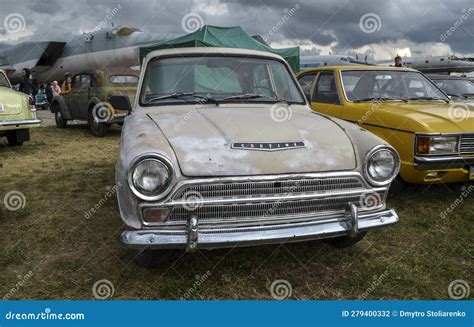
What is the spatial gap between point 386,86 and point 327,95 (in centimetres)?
77

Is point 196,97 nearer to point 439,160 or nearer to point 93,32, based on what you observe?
point 439,160

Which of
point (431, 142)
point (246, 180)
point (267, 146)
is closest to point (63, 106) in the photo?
point (431, 142)

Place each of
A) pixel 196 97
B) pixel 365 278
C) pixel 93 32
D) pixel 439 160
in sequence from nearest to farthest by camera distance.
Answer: pixel 365 278
pixel 196 97
pixel 439 160
pixel 93 32

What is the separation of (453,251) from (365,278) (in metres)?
0.97

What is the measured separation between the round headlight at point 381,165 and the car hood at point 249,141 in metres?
0.14

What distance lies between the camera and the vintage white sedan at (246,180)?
258 centimetres

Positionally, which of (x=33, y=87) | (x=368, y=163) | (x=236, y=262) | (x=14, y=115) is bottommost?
(x=33, y=87)

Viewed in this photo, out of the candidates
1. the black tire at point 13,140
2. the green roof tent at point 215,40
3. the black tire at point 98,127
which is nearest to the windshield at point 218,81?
the black tire at point 13,140

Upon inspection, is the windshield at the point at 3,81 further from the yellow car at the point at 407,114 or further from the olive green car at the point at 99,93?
the yellow car at the point at 407,114

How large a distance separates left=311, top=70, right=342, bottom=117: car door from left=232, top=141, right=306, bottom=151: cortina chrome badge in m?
2.73

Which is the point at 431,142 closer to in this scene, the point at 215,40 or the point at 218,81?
the point at 218,81

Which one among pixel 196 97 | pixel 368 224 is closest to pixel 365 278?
pixel 368 224

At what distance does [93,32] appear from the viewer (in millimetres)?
20453

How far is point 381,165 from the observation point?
3.03m
